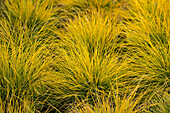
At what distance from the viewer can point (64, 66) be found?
242cm

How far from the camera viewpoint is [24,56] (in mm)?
2484

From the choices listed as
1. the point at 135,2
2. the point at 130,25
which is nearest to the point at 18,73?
the point at 130,25

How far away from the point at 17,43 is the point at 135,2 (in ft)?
5.58

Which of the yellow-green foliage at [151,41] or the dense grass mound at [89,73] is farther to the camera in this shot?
the yellow-green foliage at [151,41]

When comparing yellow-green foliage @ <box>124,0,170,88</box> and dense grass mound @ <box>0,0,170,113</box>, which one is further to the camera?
yellow-green foliage @ <box>124,0,170,88</box>

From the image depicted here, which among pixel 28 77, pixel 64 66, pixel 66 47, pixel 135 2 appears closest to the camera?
pixel 28 77

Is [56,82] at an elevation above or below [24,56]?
→ below

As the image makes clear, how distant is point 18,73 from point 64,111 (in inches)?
22.0

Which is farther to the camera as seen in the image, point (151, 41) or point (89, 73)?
point (151, 41)

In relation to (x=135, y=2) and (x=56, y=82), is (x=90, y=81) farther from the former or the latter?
(x=135, y=2)

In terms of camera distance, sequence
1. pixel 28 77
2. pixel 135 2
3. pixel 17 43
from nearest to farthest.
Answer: pixel 28 77, pixel 17 43, pixel 135 2

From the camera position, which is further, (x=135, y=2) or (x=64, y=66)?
(x=135, y=2)

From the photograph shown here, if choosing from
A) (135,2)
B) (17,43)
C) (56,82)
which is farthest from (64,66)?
(135,2)

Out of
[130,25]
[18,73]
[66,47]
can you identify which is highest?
[130,25]
